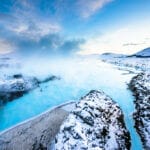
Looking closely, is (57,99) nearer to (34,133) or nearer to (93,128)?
(34,133)

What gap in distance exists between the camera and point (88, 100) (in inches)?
371

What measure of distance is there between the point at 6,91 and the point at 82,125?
7572 mm

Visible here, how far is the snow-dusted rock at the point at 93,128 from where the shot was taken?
6.84 metres

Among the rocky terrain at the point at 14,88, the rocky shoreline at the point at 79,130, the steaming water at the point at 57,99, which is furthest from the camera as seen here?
the rocky terrain at the point at 14,88

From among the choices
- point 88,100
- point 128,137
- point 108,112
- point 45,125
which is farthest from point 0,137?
point 128,137

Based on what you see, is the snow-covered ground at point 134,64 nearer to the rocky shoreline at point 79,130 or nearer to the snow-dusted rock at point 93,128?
the snow-dusted rock at point 93,128

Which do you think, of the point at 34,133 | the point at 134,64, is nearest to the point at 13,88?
the point at 34,133

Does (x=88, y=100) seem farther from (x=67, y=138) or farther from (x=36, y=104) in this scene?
(x=36, y=104)

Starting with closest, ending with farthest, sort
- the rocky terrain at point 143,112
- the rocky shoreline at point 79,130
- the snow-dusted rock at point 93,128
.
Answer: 1. the snow-dusted rock at point 93,128
2. the rocky shoreline at point 79,130
3. the rocky terrain at point 143,112

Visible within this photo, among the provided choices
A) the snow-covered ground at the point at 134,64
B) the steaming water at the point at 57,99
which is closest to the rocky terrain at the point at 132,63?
the snow-covered ground at the point at 134,64

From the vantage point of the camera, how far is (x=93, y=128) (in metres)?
7.67

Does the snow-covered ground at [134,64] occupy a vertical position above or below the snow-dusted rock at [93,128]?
below

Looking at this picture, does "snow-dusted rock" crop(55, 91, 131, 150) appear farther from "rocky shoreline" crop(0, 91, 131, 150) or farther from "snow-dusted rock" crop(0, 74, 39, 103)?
"snow-dusted rock" crop(0, 74, 39, 103)

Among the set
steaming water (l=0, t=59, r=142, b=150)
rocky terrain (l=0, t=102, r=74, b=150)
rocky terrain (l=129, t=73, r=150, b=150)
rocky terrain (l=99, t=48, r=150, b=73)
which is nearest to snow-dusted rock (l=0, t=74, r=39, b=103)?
steaming water (l=0, t=59, r=142, b=150)
